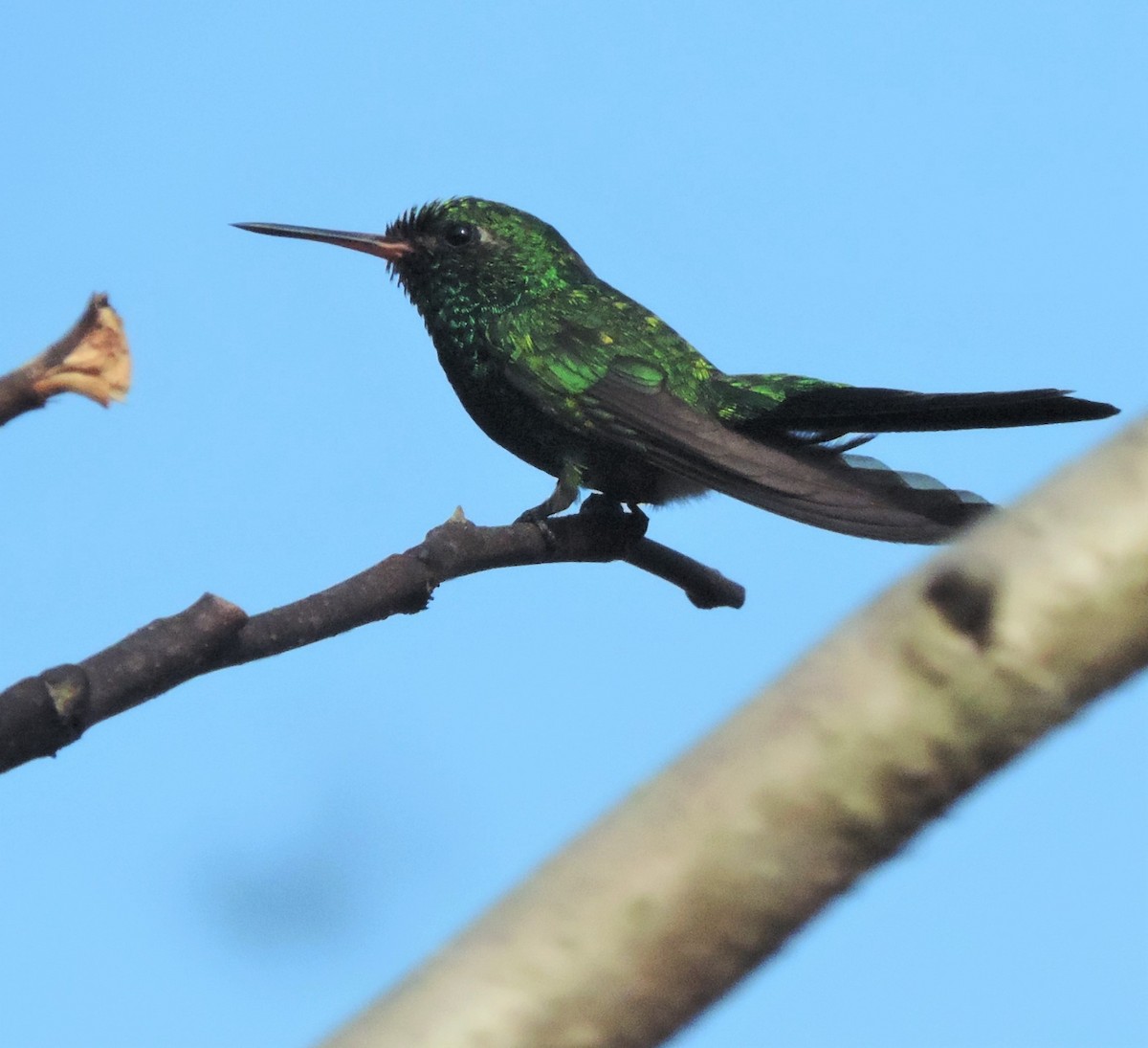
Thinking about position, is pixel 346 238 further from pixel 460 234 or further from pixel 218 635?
pixel 218 635

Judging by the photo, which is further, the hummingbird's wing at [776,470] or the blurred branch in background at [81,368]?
the hummingbird's wing at [776,470]

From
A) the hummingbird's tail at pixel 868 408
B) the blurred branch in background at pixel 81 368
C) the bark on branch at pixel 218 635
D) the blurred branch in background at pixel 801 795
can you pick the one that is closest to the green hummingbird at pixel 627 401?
the hummingbird's tail at pixel 868 408

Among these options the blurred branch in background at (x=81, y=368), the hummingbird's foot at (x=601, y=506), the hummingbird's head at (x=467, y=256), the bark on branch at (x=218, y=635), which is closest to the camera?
the blurred branch in background at (x=81, y=368)

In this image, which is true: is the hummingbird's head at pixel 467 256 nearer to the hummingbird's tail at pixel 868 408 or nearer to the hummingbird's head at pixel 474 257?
the hummingbird's head at pixel 474 257

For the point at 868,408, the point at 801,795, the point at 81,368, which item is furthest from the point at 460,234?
the point at 801,795

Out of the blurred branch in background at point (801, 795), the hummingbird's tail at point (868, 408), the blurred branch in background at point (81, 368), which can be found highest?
the hummingbird's tail at point (868, 408)

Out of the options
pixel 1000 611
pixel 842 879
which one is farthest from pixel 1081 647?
pixel 842 879
